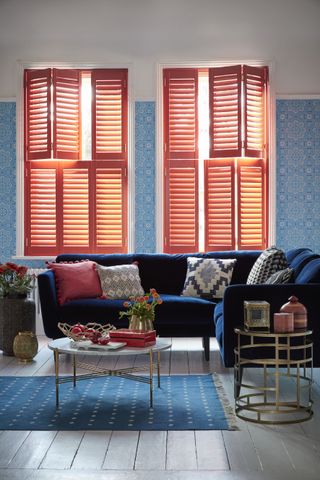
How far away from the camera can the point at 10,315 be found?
6.25 metres

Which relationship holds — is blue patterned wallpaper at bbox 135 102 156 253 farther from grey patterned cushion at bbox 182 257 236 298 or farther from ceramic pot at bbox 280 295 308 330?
ceramic pot at bbox 280 295 308 330

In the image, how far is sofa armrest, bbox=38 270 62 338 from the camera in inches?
238

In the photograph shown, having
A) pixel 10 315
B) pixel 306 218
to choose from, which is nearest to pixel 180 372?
pixel 10 315

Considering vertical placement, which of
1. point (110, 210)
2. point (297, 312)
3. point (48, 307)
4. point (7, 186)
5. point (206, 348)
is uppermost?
point (7, 186)

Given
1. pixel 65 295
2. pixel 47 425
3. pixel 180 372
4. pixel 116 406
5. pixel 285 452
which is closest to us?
pixel 285 452

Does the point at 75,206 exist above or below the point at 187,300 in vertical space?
above

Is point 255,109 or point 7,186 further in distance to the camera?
point 7,186

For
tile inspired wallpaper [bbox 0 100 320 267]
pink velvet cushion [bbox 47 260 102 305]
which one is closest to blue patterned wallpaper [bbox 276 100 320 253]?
tile inspired wallpaper [bbox 0 100 320 267]

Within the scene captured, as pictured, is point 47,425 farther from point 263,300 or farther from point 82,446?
point 263,300

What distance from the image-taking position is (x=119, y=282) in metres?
6.42

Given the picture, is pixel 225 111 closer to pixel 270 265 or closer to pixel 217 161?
pixel 217 161

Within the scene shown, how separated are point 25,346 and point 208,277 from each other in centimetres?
160

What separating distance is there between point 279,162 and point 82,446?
4.35 metres

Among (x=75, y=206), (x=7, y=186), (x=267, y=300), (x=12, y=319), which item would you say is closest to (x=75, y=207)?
(x=75, y=206)
